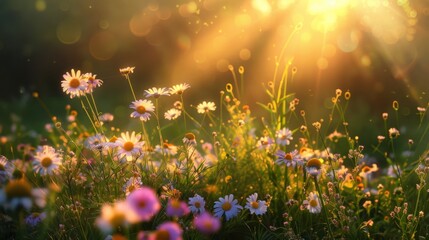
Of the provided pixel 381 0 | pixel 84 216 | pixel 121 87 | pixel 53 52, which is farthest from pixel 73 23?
pixel 84 216

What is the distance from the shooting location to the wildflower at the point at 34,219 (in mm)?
2584

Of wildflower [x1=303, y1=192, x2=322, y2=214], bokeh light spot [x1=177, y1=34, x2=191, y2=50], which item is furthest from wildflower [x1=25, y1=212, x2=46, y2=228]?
bokeh light spot [x1=177, y1=34, x2=191, y2=50]

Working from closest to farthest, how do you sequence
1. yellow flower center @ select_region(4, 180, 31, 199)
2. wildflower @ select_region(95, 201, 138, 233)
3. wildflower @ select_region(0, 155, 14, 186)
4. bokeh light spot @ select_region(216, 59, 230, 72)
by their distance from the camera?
wildflower @ select_region(95, 201, 138, 233), yellow flower center @ select_region(4, 180, 31, 199), wildflower @ select_region(0, 155, 14, 186), bokeh light spot @ select_region(216, 59, 230, 72)

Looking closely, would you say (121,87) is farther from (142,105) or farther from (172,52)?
(142,105)

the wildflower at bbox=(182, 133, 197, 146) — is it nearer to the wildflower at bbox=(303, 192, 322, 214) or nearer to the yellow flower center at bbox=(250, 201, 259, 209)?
the yellow flower center at bbox=(250, 201, 259, 209)

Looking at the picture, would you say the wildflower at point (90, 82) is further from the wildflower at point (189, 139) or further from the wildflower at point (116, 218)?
the wildflower at point (116, 218)

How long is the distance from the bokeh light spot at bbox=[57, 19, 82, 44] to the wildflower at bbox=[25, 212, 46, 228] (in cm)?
767

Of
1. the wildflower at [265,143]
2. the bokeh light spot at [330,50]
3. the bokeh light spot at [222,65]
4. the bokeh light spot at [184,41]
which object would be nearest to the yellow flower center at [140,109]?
the wildflower at [265,143]

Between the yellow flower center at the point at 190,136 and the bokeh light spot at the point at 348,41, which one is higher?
the bokeh light spot at the point at 348,41

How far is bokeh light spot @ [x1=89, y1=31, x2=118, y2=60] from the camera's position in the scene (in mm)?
9508

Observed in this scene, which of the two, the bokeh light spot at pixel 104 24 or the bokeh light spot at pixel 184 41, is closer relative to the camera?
the bokeh light spot at pixel 184 41

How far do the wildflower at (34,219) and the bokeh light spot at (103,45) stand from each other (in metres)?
7.08

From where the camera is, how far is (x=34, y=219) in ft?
8.52

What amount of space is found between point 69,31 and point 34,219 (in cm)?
800
